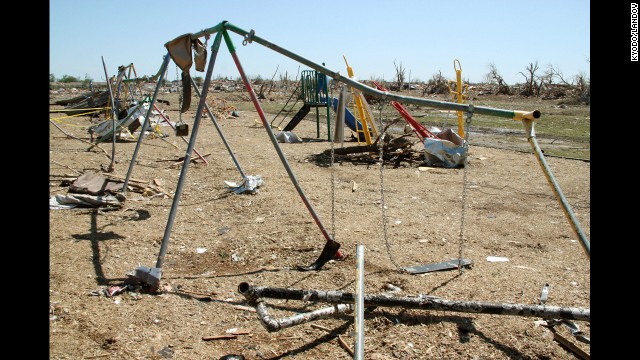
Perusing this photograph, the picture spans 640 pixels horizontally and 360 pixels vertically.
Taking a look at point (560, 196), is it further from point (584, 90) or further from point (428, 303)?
point (584, 90)

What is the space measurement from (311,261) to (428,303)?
1.38m

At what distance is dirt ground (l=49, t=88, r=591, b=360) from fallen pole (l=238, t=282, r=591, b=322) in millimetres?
166

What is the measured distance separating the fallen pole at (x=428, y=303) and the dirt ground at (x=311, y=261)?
17cm

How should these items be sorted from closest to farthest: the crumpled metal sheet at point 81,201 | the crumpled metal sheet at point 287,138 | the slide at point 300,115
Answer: the crumpled metal sheet at point 81,201, the crumpled metal sheet at point 287,138, the slide at point 300,115

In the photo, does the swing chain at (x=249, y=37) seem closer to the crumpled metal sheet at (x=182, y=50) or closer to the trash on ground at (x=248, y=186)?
the crumpled metal sheet at (x=182, y=50)

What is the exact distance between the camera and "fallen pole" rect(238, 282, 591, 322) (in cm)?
262

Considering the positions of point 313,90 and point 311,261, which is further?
point 313,90

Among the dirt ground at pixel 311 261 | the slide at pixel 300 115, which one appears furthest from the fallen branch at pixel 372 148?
the slide at pixel 300 115

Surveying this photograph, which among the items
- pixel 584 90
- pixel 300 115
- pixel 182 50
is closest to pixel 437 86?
pixel 584 90

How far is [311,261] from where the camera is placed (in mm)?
4012

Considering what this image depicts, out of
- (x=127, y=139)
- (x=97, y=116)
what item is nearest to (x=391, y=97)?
(x=127, y=139)

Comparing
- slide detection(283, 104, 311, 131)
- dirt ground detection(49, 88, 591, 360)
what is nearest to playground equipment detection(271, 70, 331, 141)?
slide detection(283, 104, 311, 131)

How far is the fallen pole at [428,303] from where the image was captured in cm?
262

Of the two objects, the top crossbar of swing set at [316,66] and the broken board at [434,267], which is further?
the broken board at [434,267]
